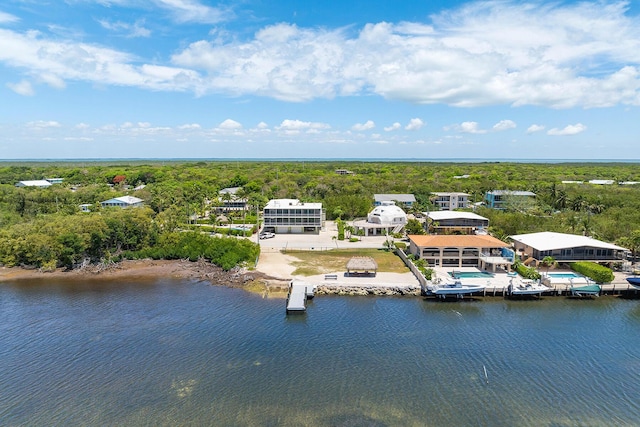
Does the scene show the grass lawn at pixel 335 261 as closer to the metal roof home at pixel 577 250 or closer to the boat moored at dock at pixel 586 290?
the metal roof home at pixel 577 250

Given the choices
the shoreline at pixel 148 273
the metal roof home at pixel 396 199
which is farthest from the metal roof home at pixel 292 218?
the metal roof home at pixel 396 199

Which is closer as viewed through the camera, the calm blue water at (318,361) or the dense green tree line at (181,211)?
the calm blue water at (318,361)

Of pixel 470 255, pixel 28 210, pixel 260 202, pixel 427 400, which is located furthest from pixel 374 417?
pixel 28 210

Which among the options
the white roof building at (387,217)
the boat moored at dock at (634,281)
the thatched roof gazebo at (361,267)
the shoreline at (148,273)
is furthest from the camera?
the white roof building at (387,217)

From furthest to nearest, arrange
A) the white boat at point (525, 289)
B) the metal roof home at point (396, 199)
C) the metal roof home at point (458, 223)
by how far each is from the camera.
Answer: the metal roof home at point (396, 199) → the metal roof home at point (458, 223) → the white boat at point (525, 289)

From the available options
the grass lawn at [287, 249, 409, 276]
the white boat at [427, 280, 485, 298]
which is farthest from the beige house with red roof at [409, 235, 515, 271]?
the white boat at [427, 280, 485, 298]

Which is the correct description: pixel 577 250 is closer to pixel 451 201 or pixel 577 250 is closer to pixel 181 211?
pixel 451 201
